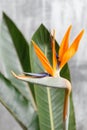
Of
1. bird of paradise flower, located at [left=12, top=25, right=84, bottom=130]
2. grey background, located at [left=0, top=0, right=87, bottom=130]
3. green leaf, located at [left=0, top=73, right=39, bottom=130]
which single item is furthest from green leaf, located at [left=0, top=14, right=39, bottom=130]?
bird of paradise flower, located at [left=12, top=25, right=84, bottom=130]

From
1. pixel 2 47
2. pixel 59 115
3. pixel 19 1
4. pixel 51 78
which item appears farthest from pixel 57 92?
pixel 19 1

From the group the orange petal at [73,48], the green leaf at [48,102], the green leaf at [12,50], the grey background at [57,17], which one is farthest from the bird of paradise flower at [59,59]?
the grey background at [57,17]

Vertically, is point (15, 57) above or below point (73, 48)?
below

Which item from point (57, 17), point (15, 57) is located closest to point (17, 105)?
point (15, 57)

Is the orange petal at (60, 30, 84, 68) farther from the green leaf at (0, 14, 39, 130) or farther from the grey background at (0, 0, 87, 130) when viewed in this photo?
the grey background at (0, 0, 87, 130)

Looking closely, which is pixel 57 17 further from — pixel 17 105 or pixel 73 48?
pixel 73 48

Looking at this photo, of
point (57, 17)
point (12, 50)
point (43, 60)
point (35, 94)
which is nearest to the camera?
point (43, 60)

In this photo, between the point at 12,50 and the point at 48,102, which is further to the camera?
the point at 12,50

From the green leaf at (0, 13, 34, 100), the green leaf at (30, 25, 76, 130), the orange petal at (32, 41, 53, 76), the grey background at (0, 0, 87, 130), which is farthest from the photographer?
the grey background at (0, 0, 87, 130)
